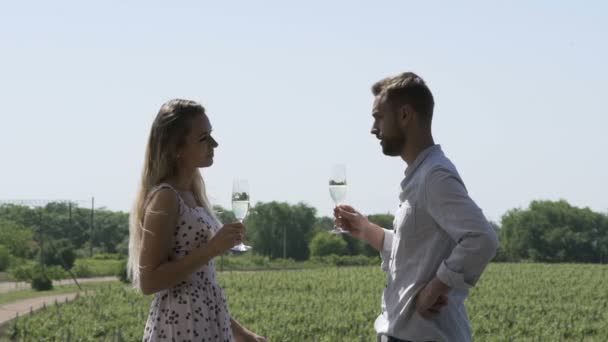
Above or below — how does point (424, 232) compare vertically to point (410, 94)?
below

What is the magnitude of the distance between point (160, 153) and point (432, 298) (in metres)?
1.14

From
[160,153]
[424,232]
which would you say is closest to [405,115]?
[424,232]

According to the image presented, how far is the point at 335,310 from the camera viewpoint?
28.0 meters

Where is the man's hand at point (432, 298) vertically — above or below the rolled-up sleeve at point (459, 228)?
below

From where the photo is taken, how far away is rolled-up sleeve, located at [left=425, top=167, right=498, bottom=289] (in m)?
3.88

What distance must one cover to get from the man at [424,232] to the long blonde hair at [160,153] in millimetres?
718

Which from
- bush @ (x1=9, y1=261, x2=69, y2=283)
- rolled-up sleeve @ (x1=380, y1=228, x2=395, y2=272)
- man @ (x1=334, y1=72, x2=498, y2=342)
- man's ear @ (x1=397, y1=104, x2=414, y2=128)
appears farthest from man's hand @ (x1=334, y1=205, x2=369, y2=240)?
bush @ (x1=9, y1=261, x2=69, y2=283)

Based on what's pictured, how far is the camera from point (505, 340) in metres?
21.3

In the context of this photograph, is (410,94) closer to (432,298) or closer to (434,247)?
(434,247)

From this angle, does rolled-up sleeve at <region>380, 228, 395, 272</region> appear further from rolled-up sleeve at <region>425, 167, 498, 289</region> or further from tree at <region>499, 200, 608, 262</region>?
tree at <region>499, 200, 608, 262</region>

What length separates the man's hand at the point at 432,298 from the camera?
392 centimetres

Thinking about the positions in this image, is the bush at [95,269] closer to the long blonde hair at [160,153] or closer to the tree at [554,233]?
the long blonde hair at [160,153]

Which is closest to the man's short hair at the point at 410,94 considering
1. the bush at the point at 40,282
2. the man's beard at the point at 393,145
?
the man's beard at the point at 393,145

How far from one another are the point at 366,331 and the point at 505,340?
2.88 m
